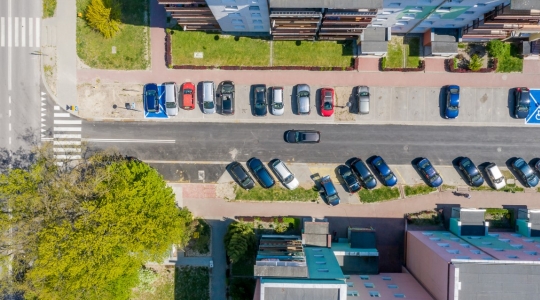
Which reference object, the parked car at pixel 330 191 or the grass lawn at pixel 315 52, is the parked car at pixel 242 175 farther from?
the grass lawn at pixel 315 52

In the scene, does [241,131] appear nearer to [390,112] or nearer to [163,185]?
[163,185]

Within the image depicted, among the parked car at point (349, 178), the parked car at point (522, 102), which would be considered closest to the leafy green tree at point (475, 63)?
the parked car at point (522, 102)

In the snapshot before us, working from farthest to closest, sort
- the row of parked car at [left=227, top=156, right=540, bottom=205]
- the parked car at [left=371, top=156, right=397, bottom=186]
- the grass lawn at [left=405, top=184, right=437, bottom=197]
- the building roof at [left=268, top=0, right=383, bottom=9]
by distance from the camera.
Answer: the grass lawn at [left=405, top=184, right=437, bottom=197] → the parked car at [left=371, top=156, right=397, bottom=186] → the row of parked car at [left=227, top=156, right=540, bottom=205] → the building roof at [left=268, top=0, right=383, bottom=9]

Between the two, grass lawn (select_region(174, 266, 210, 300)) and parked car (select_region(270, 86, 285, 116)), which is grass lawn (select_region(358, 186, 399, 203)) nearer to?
parked car (select_region(270, 86, 285, 116))

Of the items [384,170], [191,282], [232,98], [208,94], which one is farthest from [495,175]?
[191,282]

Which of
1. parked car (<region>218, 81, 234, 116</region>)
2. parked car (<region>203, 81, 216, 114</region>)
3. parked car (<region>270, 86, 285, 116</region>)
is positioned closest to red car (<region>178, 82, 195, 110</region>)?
parked car (<region>203, 81, 216, 114</region>)

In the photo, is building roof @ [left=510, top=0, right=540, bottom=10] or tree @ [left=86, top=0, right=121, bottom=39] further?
tree @ [left=86, top=0, right=121, bottom=39]
